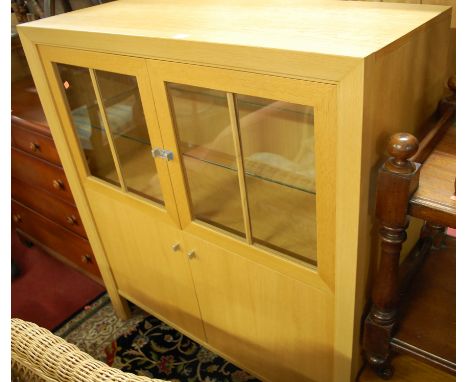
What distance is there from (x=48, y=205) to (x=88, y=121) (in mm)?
718

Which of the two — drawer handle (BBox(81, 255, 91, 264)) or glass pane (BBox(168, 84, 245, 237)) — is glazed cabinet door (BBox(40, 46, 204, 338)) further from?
drawer handle (BBox(81, 255, 91, 264))

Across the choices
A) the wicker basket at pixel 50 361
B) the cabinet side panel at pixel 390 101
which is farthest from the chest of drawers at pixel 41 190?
the cabinet side panel at pixel 390 101

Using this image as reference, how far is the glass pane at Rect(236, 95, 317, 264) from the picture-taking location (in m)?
0.88

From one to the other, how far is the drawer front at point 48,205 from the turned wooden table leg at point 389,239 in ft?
3.84

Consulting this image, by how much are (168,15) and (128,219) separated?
59 centimetres

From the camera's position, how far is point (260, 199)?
101 cm

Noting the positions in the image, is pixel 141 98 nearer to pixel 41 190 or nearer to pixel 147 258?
pixel 147 258

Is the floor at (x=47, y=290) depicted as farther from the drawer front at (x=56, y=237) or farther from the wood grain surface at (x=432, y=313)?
the wood grain surface at (x=432, y=313)

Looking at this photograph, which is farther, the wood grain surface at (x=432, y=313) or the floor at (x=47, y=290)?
the floor at (x=47, y=290)

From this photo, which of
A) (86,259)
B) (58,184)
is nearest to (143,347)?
(86,259)

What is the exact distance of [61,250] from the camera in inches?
77.6

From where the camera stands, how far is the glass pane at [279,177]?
0.88 m

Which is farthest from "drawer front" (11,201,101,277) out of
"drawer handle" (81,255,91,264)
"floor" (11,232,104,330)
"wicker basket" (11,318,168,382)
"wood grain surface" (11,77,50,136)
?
"wicker basket" (11,318,168,382)

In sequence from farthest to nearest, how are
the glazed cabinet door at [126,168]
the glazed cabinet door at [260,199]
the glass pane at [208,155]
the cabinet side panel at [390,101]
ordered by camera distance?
the glazed cabinet door at [126,168]
the glass pane at [208,155]
the glazed cabinet door at [260,199]
the cabinet side panel at [390,101]
